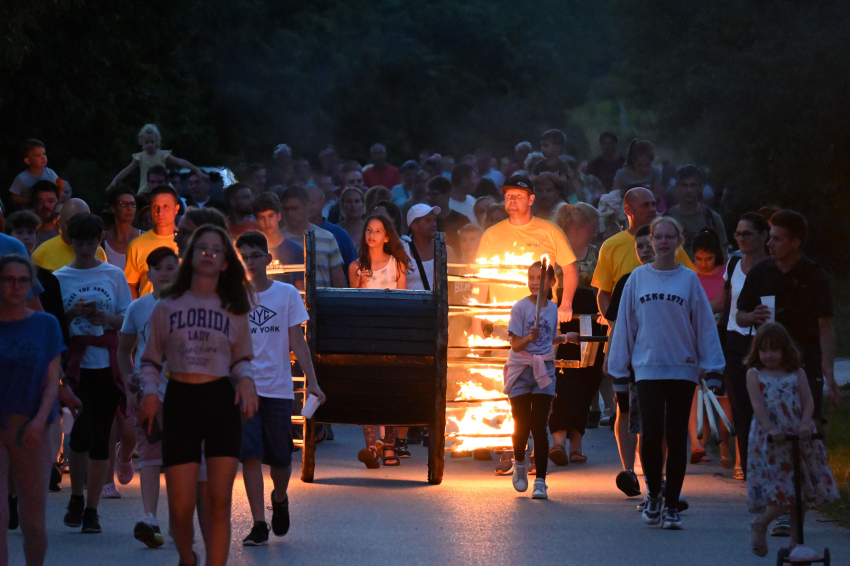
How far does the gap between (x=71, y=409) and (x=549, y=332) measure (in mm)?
3996

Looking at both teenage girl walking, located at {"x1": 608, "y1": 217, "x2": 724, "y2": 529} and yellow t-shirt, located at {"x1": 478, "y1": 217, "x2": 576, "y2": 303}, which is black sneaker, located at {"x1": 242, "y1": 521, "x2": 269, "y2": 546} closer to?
teenage girl walking, located at {"x1": 608, "y1": 217, "x2": 724, "y2": 529}

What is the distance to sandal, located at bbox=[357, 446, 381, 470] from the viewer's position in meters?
11.5

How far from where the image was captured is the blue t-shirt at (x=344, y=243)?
44.7 ft

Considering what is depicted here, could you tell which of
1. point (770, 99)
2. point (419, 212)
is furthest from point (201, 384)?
point (770, 99)

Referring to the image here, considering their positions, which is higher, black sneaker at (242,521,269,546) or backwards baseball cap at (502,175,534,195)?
backwards baseball cap at (502,175,534,195)

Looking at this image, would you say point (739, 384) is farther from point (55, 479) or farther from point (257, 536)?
point (55, 479)

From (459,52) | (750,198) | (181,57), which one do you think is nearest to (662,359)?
(750,198)

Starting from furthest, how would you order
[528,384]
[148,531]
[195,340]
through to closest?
[528,384]
[148,531]
[195,340]

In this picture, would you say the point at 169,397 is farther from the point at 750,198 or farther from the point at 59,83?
the point at 750,198

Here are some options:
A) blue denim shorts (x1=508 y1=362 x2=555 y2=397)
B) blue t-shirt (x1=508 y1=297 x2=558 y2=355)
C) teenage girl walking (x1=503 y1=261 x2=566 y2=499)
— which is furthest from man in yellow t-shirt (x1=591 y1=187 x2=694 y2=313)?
blue denim shorts (x1=508 y1=362 x2=555 y2=397)

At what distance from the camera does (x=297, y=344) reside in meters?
8.63

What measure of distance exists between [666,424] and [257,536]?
101 inches

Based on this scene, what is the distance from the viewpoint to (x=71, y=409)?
7934 mm

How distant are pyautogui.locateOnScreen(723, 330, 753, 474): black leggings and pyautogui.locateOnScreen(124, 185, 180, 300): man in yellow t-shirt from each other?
13.9ft
